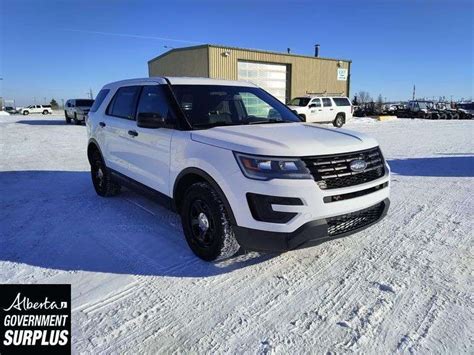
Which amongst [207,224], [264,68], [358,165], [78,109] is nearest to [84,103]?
[78,109]

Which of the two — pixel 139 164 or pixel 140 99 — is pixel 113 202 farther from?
pixel 140 99

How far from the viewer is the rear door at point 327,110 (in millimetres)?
21188

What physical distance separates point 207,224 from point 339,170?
1325 mm

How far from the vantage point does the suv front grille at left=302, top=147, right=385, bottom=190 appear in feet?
9.63

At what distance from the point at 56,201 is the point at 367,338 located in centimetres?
488

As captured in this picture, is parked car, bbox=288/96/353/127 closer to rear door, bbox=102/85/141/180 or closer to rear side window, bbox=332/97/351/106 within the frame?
rear side window, bbox=332/97/351/106

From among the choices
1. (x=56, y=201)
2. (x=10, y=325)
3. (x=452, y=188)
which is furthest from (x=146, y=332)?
(x=452, y=188)

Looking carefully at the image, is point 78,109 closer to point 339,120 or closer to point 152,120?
point 339,120

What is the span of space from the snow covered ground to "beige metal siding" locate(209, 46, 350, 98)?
1891 cm

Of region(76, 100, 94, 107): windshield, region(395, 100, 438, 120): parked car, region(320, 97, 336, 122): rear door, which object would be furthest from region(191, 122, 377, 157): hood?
region(395, 100, 438, 120): parked car

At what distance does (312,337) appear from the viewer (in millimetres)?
2475

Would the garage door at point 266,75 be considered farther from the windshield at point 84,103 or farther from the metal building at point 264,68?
the windshield at point 84,103

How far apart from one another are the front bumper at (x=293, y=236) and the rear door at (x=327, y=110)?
62.2 feet

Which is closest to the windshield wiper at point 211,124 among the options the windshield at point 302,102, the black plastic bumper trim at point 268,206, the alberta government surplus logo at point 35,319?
the black plastic bumper trim at point 268,206
